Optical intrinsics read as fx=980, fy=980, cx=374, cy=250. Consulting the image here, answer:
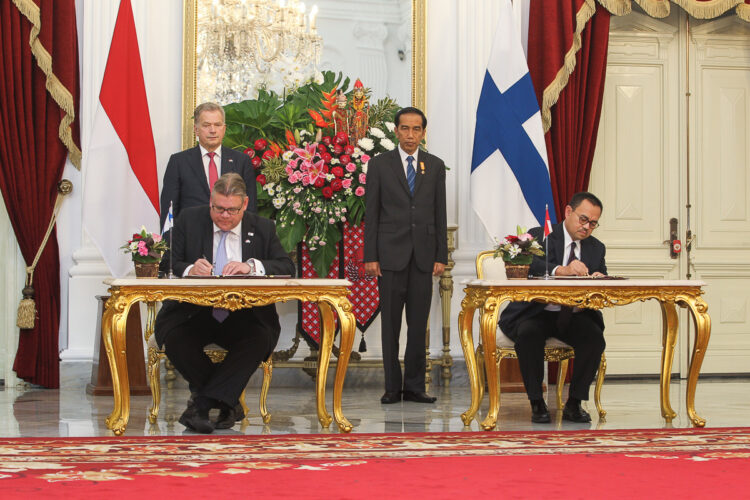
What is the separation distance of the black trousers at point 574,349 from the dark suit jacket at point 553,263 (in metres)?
0.07

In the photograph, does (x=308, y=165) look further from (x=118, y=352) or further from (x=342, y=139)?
(x=118, y=352)

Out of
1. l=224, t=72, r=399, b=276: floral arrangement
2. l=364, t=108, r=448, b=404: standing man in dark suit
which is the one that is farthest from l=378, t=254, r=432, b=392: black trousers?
l=224, t=72, r=399, b=276: floral arrangement

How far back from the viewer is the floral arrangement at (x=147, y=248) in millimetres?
4492

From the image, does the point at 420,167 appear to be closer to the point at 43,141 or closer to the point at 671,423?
the point at 671,423

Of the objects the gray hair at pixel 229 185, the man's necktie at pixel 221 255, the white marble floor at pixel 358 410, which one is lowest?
the white marble floor at pixel 358 410

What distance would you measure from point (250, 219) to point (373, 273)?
126cm

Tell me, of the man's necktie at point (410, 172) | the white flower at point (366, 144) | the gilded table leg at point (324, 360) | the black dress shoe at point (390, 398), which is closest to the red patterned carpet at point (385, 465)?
the gilded table leg at point (324, 360)

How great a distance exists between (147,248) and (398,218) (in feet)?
6.04

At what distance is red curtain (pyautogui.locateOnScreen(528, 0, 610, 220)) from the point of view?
7184 mm

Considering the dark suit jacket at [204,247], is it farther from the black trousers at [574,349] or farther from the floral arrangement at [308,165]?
the floral arrangement at [308,165]

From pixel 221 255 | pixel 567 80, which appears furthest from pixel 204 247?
pixel 567 80

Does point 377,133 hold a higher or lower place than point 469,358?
higher

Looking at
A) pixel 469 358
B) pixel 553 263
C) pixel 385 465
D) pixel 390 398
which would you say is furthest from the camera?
pixel 390 398

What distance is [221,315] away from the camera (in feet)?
15.5
